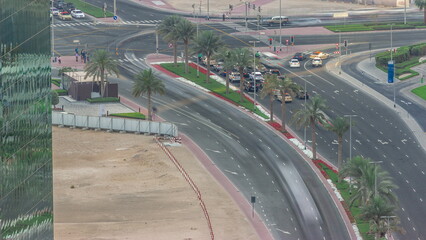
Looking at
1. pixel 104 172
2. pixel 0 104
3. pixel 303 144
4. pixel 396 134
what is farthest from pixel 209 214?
pixel 0 104

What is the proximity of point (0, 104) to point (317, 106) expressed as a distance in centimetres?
10090

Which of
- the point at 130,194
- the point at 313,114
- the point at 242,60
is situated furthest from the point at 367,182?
the point at 242,60

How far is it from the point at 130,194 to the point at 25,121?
7636 cm

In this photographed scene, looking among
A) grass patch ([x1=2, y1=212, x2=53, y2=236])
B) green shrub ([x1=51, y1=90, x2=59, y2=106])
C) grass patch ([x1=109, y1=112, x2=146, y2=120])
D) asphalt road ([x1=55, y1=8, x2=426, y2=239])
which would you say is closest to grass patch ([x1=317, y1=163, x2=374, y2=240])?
asphalt road ([x1=55, y1=8, x2=426, y2=239])

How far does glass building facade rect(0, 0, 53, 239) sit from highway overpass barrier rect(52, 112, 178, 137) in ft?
321

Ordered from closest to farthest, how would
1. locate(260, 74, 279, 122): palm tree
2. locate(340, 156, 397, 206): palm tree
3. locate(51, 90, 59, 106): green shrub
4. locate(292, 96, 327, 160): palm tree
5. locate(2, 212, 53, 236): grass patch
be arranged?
locate(2, 212, 53, 236): grass patch < locate(340, 156, 397, 206): palm tree < locate(292, 96, 327, 160): palm tree < locate(260, 74, 279, 122): palm tree < locate(51, 90, 59, 106): green shrub

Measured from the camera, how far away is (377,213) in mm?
129500

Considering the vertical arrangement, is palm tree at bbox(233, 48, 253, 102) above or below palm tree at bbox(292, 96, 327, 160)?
above

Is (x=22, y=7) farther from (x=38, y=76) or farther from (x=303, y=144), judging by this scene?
(x=303, y=144)

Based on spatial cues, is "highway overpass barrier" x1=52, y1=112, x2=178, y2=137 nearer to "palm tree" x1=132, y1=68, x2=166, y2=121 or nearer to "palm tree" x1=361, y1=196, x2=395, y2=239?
"palm tree" x1=132, y1=68, x2=166, y2=121

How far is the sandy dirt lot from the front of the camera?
442ft

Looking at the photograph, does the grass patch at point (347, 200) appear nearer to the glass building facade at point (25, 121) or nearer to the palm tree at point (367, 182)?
the palm tree at point (367, 182)

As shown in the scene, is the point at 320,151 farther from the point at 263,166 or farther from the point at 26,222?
the point at 26,222

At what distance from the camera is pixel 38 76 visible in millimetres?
75562
